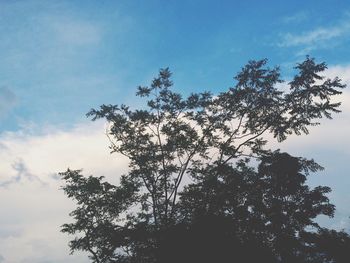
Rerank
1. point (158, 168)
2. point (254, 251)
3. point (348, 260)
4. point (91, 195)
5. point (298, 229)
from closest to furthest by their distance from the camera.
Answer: point (254, 251), point (348, 260), point (158, 168), point (298, 229), point (91, 195)

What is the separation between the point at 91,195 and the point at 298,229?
19.7m

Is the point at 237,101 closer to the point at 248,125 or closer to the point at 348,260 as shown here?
the point at 248,125

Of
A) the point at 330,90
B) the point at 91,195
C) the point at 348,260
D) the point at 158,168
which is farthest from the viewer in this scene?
the point at 91,195

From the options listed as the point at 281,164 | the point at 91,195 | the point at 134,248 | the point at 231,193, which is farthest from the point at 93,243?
the point at 281,164

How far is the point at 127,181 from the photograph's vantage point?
101 feet

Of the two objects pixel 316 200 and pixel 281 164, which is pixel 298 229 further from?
pixel 281 164

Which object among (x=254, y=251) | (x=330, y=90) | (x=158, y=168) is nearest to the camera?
(x=254, y=251)

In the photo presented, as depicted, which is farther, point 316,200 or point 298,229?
point 316,200

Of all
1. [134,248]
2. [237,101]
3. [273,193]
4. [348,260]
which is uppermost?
[237,101]

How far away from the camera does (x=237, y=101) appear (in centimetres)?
2778

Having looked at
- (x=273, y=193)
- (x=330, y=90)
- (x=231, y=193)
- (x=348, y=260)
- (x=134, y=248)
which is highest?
(x=330, y=90)

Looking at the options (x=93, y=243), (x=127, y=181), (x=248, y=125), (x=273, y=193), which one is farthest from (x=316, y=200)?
(x=93, y=243)

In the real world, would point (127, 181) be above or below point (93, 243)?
above

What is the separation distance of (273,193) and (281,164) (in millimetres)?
3056
